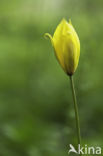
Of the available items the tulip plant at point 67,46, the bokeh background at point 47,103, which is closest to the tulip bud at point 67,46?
the tulip plant at point 67,46

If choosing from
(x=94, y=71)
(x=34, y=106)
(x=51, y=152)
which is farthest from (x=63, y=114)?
(x=94, y=71)

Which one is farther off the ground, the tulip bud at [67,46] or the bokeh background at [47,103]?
the bokeh background at [47,103]

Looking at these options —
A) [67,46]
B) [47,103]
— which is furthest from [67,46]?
[47,103]

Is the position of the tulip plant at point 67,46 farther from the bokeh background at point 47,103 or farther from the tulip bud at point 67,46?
the bokeh background at point 47,103

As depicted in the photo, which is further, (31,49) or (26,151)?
(31,49)

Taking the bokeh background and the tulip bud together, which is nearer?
the tulip bud

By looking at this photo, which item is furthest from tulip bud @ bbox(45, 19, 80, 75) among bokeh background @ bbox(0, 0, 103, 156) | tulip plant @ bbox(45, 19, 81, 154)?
bokeh background @ bbox(0, 0, 103, 156)

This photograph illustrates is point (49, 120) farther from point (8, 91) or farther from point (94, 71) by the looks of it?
point (94, 71)

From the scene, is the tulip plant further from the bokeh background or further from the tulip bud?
the bokeh background
